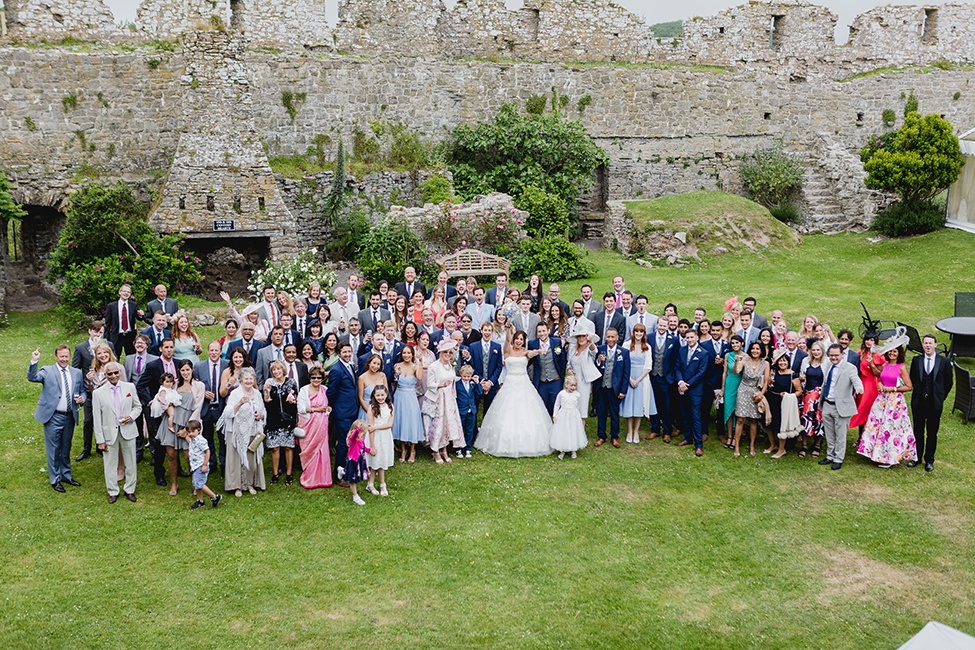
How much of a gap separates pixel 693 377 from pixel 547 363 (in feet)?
5.82

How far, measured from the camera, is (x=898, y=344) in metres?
8.99

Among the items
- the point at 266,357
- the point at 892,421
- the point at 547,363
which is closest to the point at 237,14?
the point at 266,357

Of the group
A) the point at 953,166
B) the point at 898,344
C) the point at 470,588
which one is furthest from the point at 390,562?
the point at 953,166

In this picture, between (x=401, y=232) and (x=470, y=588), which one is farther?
(x=401, y=232)

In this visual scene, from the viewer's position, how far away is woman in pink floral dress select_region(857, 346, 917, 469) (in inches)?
352

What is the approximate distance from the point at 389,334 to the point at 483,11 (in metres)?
16.4

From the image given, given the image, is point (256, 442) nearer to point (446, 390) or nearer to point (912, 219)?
point (446, 390)

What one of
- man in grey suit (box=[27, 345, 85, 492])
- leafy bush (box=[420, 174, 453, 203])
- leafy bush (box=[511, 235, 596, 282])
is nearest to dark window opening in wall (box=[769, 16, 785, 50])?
leafy bush (box=[511, 235, 596, 282])

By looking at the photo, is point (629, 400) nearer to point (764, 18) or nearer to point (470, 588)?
point (470, 588)

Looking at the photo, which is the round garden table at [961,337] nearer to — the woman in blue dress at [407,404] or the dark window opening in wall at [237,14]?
the woman in blue dress at [407,404]

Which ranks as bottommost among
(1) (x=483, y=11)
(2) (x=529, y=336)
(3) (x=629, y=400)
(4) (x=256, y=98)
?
(3) (x=629, y=400)

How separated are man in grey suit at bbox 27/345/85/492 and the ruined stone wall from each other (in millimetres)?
13611

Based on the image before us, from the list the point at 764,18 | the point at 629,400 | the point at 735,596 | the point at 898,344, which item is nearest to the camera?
the point at 735,596

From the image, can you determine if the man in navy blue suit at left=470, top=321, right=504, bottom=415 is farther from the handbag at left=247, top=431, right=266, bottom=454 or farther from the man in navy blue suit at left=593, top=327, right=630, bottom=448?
the handbag at left=247, top=431, right=266, bottom=454
